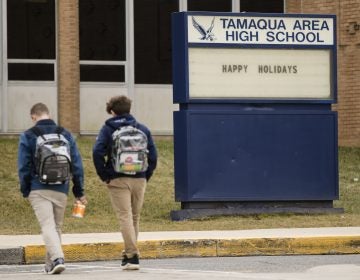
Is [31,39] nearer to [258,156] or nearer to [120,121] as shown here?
[258,156]

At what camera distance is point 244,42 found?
1873cm

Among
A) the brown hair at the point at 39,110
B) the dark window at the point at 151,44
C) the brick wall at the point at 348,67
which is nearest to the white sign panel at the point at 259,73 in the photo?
the brown hair at the point at 39,110

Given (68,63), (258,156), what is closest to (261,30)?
(258,156)

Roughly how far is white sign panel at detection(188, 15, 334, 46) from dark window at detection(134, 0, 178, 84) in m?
9.12

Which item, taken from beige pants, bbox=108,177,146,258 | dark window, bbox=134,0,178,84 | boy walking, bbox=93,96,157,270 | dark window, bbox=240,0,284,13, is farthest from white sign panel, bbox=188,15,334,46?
dark window, bbox=240,0,284,13

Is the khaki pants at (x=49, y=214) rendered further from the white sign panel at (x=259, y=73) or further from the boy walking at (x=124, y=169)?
the white sign panel at (x=259, y=73)

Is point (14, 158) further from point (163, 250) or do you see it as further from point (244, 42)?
point (163, 250)

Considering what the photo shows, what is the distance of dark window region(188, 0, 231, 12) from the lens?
93.9ft

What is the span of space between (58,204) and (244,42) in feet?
23.3

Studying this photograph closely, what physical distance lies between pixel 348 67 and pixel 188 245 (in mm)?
12821

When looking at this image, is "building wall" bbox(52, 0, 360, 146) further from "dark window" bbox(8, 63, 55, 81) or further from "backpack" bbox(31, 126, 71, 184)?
"backpack" bbox(31, 126, 71, 184)

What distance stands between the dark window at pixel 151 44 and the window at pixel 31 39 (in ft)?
6.38

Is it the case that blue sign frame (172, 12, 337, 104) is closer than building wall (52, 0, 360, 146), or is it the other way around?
blue sign frame (172, 12, 337, 104)

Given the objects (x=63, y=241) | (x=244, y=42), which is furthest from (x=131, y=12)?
(x=63, y=241)
